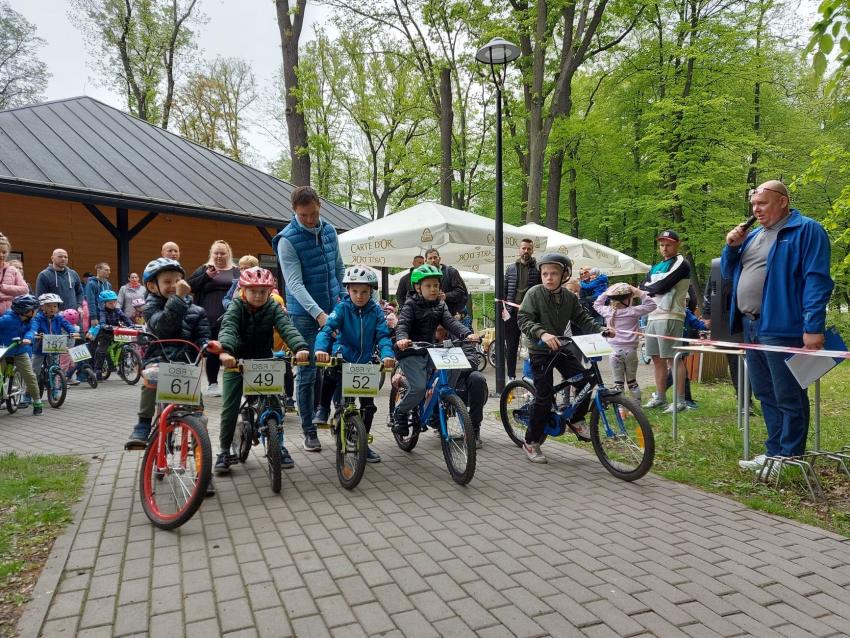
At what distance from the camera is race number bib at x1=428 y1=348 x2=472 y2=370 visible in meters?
4.57

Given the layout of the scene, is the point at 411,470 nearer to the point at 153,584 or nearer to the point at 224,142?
the point at 153,584

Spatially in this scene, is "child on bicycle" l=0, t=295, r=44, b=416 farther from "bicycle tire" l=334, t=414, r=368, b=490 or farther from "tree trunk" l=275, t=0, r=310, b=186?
"tree trunk" l=275, t=0, r=310, b=186

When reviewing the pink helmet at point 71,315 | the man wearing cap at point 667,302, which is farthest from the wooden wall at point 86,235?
the man wearing cap at point 667,302

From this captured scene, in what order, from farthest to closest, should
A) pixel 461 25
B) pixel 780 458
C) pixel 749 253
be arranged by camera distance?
pixel 461 25
pixel 749 253
pixel 780 458

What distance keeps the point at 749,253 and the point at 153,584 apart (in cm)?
474

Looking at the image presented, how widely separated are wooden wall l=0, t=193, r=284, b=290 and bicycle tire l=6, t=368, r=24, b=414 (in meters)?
7.19

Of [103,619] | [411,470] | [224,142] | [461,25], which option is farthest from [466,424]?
[224,142]

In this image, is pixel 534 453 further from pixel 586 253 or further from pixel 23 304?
pixel 586 253

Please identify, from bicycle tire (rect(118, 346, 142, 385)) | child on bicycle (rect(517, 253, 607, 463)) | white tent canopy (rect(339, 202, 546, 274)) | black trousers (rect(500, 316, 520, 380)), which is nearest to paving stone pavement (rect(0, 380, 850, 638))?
child on bicycle (rect(517, 253, 607, 463))

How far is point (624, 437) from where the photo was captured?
184 inches

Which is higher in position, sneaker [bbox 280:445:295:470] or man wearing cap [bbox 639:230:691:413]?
man wearing cap [bbox 639:230:691:413]

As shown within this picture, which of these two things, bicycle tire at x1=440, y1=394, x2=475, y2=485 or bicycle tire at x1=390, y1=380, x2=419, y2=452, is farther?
bicycle tire at x1=390, y1=380, x2=419, y2=452

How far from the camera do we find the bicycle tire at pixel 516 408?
5387 millimetres

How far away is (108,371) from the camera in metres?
10.7
